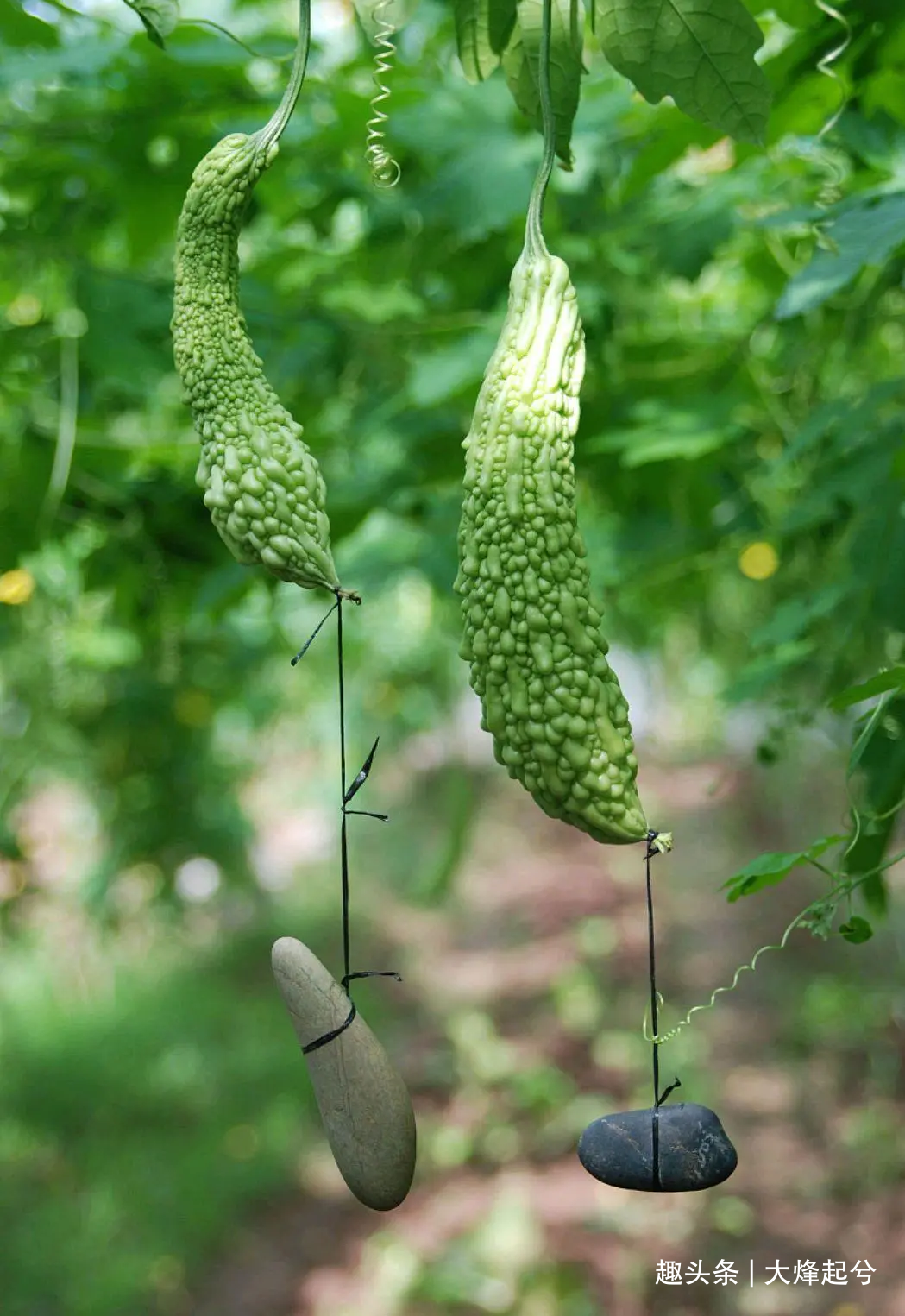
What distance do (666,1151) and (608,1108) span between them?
4273 mm

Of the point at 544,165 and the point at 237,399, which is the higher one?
the point at 544,165

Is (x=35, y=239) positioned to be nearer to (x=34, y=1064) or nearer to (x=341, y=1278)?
(x=341, y=1278)

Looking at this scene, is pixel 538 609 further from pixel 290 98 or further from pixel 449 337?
pixel 449 337

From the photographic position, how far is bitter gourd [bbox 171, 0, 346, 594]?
0.88 m

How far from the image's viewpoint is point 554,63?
1022 millimetres

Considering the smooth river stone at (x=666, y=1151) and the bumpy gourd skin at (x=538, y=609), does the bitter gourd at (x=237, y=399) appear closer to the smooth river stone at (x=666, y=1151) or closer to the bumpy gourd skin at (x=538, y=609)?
the bumpy gourd skin at (x=538, y=609)

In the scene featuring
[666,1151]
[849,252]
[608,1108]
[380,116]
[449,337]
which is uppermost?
[380,116]

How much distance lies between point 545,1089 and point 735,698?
3562 millimetres

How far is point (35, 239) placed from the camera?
2270 mm

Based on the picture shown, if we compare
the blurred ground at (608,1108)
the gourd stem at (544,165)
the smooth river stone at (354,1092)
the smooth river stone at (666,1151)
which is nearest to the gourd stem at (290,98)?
the gourd stem at (544,165)

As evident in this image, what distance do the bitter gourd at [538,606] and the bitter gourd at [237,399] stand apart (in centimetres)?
11

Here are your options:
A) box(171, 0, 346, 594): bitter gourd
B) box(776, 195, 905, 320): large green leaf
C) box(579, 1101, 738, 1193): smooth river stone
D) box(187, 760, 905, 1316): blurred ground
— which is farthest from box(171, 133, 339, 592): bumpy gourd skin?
box(187, 760, 905, 1316): blurred ground

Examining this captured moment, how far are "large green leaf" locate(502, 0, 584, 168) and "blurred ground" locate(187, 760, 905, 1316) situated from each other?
364cm

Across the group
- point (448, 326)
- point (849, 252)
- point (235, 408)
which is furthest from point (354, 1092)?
point (448, 326)
